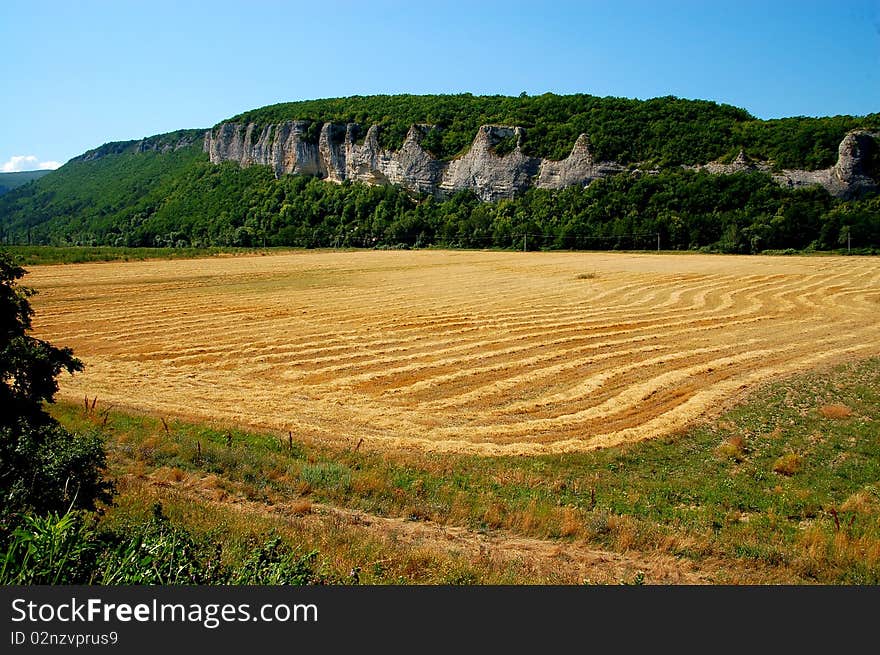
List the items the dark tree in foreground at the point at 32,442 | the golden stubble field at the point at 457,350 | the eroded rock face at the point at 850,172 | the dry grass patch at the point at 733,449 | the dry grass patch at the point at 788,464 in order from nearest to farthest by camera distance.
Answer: the dark tree in foreground at the point at 32,442, the dry grass patch at the point at 788,464, the dry grass patch at the point at 733,449, the golden stubble field at the point at 457,350, the eroded rock face at the point at 850,172

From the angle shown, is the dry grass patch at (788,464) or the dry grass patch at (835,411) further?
the dry grass patch at (835,411)

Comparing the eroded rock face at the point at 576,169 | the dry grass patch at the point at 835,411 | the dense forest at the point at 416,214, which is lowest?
the dry grass patch at the point at 835,411

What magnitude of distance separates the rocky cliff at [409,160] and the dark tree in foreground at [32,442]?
118 meters

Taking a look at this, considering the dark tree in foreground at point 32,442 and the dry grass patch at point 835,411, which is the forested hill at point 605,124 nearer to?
Answer: the dry grass patch at point 835,411

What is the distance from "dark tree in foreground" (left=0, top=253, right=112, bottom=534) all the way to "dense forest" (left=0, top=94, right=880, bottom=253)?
92087 millimetres

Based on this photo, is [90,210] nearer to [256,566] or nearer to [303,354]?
[303,354]

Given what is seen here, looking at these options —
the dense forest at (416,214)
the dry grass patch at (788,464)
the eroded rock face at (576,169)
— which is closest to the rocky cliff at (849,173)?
the dense forest at (416,214)

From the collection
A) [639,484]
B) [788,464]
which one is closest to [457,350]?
[639,484]

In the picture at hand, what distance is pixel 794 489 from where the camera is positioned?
11195mm

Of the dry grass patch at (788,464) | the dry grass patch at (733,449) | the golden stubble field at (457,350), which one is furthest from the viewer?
the golden stubble field at (457,350)

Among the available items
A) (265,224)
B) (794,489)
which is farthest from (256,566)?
(265,224)

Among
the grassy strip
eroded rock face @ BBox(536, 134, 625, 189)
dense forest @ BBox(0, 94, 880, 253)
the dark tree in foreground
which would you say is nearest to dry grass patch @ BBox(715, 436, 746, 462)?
the grassy strip

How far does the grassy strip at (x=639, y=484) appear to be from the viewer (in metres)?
8.69

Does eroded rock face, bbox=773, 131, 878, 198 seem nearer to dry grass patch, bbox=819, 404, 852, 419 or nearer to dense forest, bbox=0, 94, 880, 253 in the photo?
dense forest, bbox=0, 94, 880, 253
